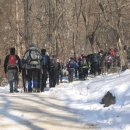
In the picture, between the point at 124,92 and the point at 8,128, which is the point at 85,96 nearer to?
the point at 124,92

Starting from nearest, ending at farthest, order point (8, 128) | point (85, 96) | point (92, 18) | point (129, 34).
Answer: point (8, 128) → point (85, 96) → point (92, 18) → point (129, 34)

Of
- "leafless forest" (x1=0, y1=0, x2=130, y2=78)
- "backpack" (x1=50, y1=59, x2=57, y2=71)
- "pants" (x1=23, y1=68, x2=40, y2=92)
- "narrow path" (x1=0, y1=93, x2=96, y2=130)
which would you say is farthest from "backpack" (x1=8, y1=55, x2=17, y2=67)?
"leafless forest" (x1=0, y1=0, x2=130, y2=78)

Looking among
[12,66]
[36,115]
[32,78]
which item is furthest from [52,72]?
[36,115]

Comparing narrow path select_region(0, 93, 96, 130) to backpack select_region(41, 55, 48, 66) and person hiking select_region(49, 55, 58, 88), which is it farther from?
person hiking select_region(49, 55, 58, 88)

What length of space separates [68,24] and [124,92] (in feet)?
137

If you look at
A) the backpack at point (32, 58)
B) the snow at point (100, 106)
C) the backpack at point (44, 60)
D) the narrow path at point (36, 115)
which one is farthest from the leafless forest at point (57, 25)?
the narrow path at point (36, 115)

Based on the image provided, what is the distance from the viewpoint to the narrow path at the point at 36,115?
10305 mm

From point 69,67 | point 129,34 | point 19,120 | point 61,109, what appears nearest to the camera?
point 19,120

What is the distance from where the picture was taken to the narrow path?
10305mm

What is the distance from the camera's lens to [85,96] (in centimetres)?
1606

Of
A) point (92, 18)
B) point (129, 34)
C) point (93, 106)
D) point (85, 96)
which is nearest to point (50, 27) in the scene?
point (92, 18)

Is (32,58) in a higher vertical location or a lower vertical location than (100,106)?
higher

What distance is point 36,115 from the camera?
11.7m

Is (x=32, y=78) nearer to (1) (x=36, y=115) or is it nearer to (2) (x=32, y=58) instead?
(2) (x=32, y=58)
